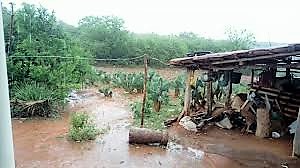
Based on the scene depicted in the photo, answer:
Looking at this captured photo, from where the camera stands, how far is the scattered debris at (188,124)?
243 inches

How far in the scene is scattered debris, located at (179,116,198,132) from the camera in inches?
243

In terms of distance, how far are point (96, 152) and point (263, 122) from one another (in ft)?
10.1

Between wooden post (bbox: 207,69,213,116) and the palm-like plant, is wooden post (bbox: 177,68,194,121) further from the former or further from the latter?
the palm-like plant

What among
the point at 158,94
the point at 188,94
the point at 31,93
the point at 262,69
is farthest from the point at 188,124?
the point at 31,93

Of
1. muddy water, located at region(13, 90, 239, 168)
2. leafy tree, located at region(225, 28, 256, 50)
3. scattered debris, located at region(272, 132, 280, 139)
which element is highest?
leafy tree, located at region(225, 28, 256, 50)

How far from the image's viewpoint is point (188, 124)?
622cm

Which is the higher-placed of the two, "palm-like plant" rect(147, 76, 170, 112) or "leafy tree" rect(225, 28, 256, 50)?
"leafy tree" rect(225, 28, 256, 50)

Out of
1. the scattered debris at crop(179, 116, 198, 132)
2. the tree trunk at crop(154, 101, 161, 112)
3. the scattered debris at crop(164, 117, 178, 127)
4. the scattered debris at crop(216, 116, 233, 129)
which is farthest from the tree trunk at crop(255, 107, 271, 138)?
the tree trunk at crop(154, 101, 161, 112)

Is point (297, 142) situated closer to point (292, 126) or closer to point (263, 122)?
point (263, 122)

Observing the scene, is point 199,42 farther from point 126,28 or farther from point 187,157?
point 187,157

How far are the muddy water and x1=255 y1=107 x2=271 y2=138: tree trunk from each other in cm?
148

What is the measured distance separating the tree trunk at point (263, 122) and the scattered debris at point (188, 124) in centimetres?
116

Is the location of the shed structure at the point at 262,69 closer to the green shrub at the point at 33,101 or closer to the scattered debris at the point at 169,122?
the scattered debris at the point at 169,122

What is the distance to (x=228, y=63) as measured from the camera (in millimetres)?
5820
